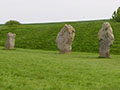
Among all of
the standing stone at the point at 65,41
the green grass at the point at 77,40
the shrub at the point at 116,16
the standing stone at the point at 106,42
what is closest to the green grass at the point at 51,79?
the standing stone at the point at 106,42

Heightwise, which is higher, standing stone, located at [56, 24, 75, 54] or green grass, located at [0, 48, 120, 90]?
standing stone, located at [56, 24, 75, 54]

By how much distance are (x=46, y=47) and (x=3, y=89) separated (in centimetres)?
2834

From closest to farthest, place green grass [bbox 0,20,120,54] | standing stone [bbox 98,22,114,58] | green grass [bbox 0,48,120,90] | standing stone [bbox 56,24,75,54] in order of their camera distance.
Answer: green grass [bbox 0,48,120,90] < standing stone [bbox 98,22,114,58] < standing stone [bbox 56,24,75,54] < green grass [bbox 0,20,120,54]

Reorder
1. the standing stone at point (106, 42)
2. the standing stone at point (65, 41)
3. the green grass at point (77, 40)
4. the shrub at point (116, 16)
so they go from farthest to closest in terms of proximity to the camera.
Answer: the shrub at point (116, 16), the green grass at point (77, 40), the standing stone at point (65, 41), the standing stone at point (106, 42)

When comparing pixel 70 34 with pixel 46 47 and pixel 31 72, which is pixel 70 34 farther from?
pixel 31 72

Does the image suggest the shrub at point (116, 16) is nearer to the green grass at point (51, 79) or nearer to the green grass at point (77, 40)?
the green grass at point (77, 40)

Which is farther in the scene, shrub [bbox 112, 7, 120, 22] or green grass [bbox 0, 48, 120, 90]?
shrub [bbox 112, 7, 120, 22]

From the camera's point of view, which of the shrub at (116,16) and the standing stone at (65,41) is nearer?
the standing stone at (65,41)

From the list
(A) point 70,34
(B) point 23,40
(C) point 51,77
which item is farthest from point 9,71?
(B) point 23,40

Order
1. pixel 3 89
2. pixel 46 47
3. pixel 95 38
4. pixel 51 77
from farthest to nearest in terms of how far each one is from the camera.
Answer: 1. pixel 95 38
2. pixel 46 47
3. pixel 51 77
4. pixel 3 89

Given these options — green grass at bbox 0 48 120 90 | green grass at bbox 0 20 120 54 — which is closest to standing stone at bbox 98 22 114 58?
green grass at bbox 0 20 120 54

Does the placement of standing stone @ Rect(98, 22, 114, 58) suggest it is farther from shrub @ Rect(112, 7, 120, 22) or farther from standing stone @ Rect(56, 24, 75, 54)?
shrub @ Rect(112, 7, 120, 22)

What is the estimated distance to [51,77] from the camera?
1066 cm

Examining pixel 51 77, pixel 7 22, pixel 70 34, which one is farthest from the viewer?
pixel 7 22
